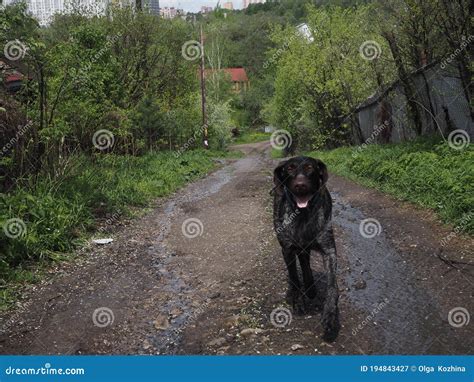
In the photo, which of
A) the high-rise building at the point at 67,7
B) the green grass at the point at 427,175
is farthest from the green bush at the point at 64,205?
the high-rise building at the point at 67,7

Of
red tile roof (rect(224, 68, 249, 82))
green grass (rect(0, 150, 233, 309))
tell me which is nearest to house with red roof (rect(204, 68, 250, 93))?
red tile roof (rect(224, 68, 249, 82))

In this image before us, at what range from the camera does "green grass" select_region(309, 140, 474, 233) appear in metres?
8.19

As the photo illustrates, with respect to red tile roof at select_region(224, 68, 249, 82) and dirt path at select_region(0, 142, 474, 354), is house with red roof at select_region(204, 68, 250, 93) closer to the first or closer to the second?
red tile roof at select_region(224, 68, 249, 82)

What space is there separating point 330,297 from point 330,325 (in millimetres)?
249

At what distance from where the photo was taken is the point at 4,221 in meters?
6.96

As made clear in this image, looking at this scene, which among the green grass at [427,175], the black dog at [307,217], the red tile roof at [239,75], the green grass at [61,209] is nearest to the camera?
the black dog at [307,217]

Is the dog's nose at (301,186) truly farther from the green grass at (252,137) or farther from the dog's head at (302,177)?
the green grass at (252,137)

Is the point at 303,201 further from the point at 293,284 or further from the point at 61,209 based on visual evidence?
the point at 61,209

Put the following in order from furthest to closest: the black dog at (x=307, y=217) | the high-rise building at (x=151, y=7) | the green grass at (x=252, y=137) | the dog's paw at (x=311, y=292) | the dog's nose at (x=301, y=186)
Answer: the green grass at (x=252, y=137)
the high-rise building at (x=151, y=7)
the dog's paw at (x=311, y=292)
the black dog at (x=307, y=217)
the dog's nose at (x=301, y=186)

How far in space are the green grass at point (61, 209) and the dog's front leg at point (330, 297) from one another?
3965 millimetres

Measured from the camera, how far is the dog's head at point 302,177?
4.20m

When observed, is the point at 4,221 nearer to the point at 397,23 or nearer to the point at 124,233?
the point at 124,233

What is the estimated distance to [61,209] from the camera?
8.49 metres

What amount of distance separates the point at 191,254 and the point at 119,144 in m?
12.1
